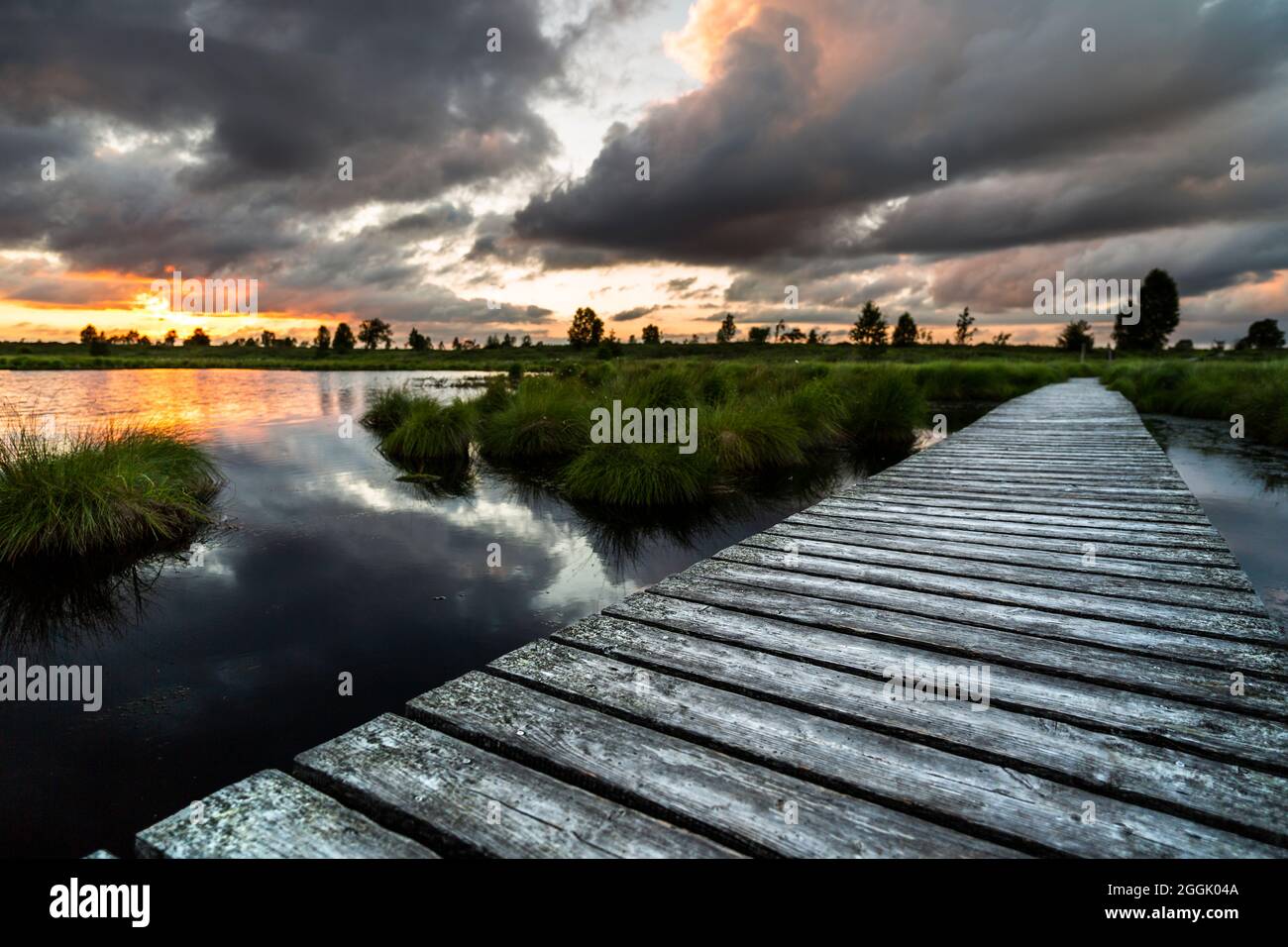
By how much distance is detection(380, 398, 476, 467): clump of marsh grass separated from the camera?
1105 centimetres

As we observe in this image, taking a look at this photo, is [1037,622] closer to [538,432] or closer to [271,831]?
[271,831]

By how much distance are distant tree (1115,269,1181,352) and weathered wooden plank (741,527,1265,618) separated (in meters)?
79.9

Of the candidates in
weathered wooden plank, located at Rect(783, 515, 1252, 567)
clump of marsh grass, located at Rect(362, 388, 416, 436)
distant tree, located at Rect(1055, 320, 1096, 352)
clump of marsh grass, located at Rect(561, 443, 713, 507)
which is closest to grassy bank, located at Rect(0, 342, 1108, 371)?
distant tree, located at Rect(1055, 320, 1096, 352)

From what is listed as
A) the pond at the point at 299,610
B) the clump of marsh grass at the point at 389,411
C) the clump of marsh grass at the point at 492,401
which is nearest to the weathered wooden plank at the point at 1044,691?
the pond at the point at 299,610

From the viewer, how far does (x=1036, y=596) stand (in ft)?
9.30

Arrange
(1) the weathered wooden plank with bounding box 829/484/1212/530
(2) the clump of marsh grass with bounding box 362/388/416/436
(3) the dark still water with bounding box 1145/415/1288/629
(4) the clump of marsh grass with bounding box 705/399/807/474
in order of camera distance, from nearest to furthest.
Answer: (1) the weathered wooden plank with bounding box 829/484/1212/530, (3) the dark still water with bounding box 1145/415/1288/629, (4) the clump of marsh grass with bounding box 705/399/807/474, (2) the clump of marsh grass with bounding box 362/388/416/436

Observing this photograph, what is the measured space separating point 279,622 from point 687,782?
3.80 meters

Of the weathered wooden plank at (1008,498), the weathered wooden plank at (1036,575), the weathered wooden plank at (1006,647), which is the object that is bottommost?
the weathered wooden plank at (1006,647)

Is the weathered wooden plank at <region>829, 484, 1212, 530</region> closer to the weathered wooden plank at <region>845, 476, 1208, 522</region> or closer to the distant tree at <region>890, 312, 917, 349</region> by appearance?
the weathered wooden plank at <region>845, 476, 1208, 522</region>

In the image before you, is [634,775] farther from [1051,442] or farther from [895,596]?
[1051,442]

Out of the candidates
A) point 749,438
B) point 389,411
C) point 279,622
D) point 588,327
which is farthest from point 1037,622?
point 588,327

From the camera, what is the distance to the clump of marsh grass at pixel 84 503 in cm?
522

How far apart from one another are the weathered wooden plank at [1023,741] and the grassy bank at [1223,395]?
13.6 metres

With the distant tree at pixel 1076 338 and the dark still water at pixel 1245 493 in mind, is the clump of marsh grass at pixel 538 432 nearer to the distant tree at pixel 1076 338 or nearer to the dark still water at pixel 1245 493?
the dark still water at pixel 1245 493
